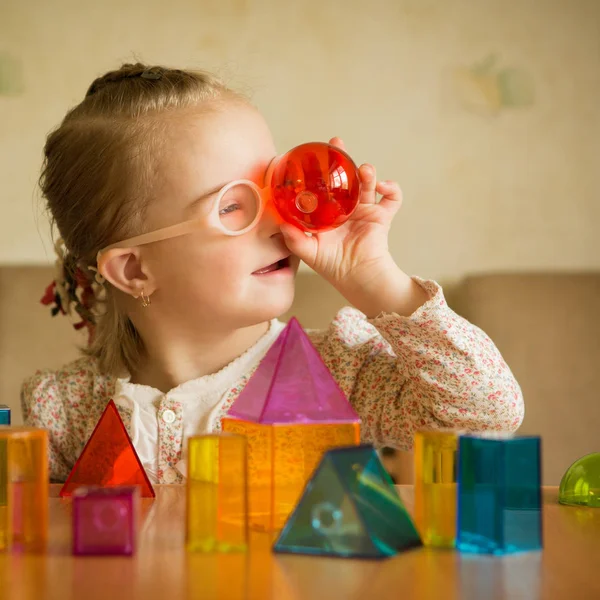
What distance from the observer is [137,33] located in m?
2.48

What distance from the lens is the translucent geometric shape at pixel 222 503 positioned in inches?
20.1

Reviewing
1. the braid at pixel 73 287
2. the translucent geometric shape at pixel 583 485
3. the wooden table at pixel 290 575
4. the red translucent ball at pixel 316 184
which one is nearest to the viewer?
the wooden table at pixel 290 575

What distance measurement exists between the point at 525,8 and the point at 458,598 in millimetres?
2391

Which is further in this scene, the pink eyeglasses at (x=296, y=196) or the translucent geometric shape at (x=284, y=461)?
the pink eyeglasses at (x=296, y=196)

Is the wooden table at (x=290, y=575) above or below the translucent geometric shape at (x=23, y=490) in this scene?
below

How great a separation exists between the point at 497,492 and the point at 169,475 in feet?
1.90

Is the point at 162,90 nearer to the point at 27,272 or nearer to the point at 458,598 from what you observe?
the point at 458,598

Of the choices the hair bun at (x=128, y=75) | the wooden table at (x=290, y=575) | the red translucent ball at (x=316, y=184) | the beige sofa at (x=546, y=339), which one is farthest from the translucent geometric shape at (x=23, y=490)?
the beige sofa at (x=546, y=339)

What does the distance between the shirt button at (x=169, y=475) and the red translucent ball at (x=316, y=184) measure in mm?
349

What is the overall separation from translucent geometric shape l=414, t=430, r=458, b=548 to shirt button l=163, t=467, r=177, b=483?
0.52m

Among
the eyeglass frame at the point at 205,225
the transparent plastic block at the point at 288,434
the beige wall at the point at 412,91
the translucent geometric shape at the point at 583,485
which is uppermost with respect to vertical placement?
the beige wall at the point at 412,91

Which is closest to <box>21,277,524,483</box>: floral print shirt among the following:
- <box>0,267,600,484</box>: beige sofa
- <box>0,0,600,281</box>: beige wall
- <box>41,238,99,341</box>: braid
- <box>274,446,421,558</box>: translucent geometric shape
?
<box>41,238,99,341</box>: braid

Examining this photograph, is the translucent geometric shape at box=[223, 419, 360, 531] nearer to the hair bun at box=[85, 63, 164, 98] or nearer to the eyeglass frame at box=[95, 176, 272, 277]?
the eyeglass frame at box=[95, 176, 272, 277]

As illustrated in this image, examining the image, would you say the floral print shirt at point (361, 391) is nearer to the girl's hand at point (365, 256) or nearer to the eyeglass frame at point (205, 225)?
the girl's hand at point (365, 256)
